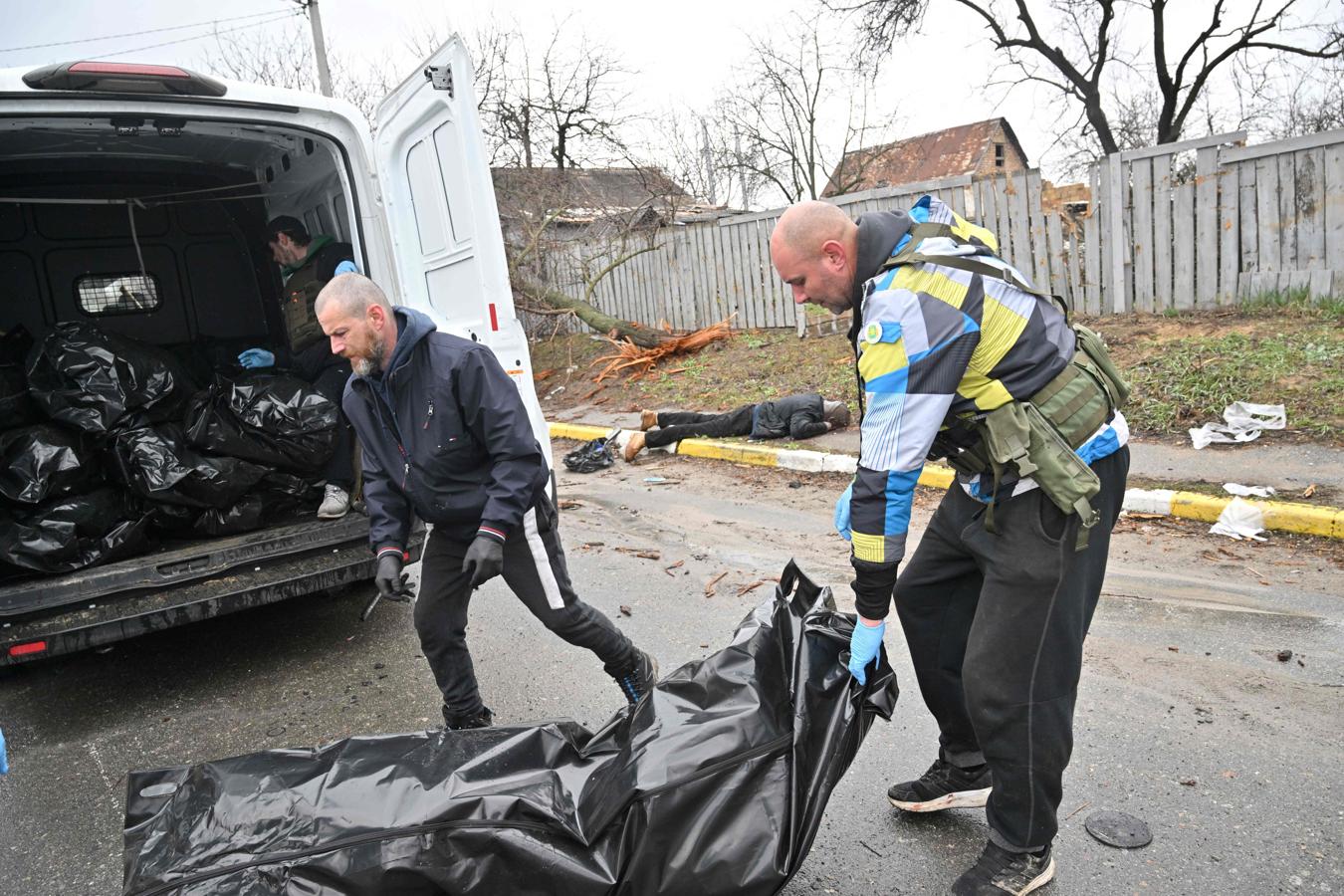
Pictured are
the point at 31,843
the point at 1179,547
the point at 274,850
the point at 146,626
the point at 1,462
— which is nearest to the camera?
the point at 274,850

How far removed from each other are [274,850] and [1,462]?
2.92m

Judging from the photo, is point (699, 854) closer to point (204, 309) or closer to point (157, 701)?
point (157, 701)

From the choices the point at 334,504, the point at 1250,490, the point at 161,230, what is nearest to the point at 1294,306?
the point at 1250,490

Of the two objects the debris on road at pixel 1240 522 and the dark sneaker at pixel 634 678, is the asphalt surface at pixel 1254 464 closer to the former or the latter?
the debris on road at pixel 1240 522

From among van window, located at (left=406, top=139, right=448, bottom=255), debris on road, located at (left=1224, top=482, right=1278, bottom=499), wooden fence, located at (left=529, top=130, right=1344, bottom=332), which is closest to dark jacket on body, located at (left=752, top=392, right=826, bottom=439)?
wooden fence, located at (left=529, top=130, right=1344, bottom=332)

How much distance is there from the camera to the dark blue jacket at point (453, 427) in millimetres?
2783

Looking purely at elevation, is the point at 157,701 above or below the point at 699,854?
below

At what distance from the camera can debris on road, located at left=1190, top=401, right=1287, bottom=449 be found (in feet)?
18.4

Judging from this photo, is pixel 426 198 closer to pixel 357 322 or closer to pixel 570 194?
pixel 357 322

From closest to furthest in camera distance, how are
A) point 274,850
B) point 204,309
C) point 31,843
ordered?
point 274,850 < point 31,843 < point 204,309

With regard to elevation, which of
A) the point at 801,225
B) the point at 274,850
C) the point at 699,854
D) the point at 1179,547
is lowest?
the point at 1179,547

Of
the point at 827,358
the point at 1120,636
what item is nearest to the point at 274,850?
the point at 1120,636

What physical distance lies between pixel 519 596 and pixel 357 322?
3.51 ft

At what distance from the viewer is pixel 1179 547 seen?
445 centimetres
